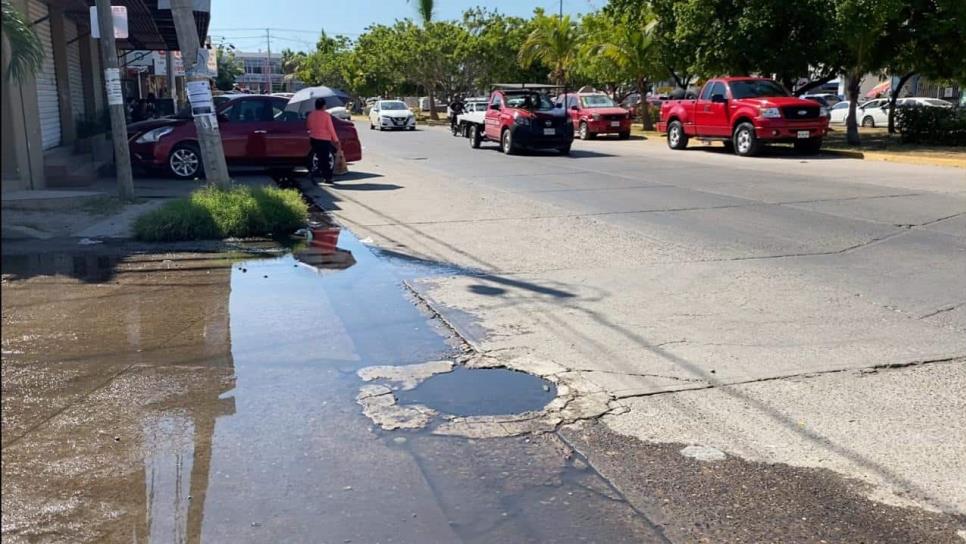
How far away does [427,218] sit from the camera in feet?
42.9

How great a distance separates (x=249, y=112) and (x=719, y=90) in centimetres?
1305

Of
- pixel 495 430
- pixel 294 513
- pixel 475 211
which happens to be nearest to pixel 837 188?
pixel 475 211

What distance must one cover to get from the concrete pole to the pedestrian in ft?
12.8

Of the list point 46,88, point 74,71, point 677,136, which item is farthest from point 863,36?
point 74,71

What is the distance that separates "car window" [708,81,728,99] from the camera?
24.4 meters

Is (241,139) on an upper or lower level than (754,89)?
lower

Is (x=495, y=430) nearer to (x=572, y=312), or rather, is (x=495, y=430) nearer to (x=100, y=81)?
(x=572, y=312)

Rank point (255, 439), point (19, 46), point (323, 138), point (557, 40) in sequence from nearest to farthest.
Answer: point (255, 439), point (19, 46), point (323, 138), point (557, 40)

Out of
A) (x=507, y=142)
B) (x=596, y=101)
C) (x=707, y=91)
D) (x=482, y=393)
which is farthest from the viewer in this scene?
(x=596, y=101)

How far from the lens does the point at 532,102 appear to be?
25.4 metres

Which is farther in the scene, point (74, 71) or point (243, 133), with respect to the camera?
point (74, 71)

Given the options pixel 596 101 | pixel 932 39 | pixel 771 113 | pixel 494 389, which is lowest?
pixel 494 389

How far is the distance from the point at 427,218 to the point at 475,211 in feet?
3.15

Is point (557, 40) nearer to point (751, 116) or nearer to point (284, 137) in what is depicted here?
point (751, 116)
